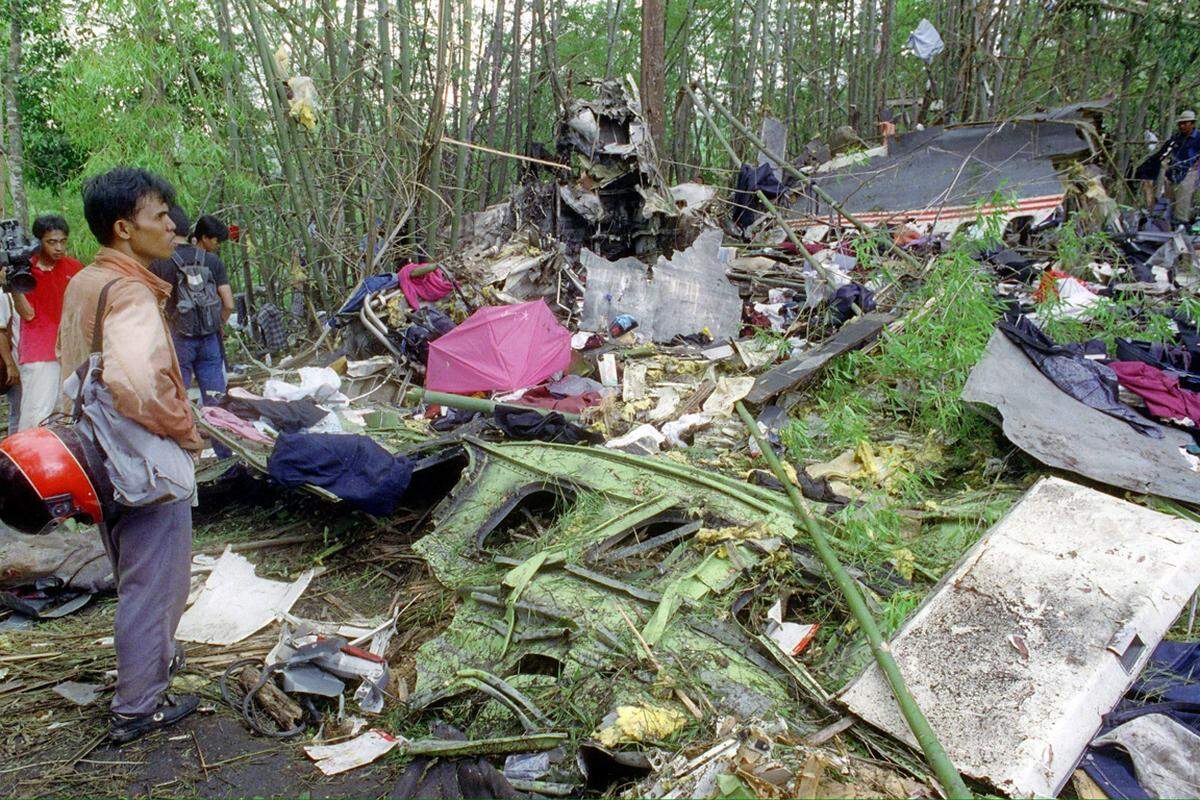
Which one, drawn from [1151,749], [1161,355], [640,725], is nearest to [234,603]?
[640,725]

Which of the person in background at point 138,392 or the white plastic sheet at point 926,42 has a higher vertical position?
the white plastic sheet at point 926,42

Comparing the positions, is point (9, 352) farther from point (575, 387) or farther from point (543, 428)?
point (575, 387)

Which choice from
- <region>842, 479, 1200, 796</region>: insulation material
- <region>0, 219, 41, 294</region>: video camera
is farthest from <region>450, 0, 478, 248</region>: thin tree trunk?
<region>842, 479, 1200, 796</region>: insulation material

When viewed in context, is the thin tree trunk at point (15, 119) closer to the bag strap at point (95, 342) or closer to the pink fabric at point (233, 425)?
the pink fabric at point (233, 425)

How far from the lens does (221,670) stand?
3.16 meters

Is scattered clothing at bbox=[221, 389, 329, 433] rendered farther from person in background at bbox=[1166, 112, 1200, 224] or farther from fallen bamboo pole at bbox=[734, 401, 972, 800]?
person in background at bbox=[1166, 112, 1200, 224]

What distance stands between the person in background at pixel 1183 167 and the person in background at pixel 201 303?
33.9 feet

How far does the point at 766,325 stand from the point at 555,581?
16.9 ft

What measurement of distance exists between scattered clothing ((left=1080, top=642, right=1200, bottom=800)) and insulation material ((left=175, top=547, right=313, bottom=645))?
314 centimetres

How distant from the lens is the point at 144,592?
2.68 meters

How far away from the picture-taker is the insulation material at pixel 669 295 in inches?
308

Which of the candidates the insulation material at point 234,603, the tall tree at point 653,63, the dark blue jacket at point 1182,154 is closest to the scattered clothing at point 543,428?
the insulation material at point 234,603

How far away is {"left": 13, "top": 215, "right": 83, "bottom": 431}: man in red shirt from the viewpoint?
4.83 meters

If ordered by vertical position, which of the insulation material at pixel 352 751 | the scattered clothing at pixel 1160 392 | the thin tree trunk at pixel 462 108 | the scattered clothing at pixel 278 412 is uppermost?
the thin tree trunk at pixel 462 108
